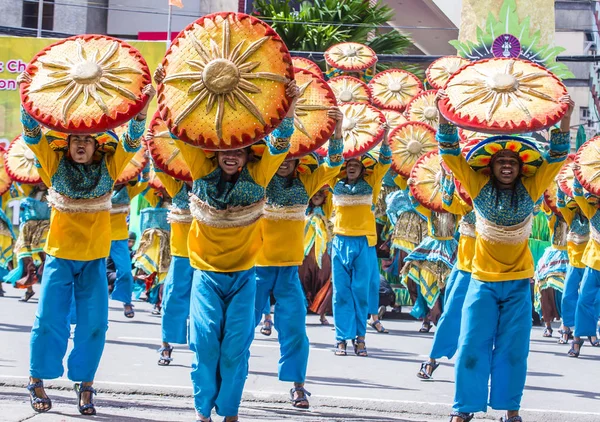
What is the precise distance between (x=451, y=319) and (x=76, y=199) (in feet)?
10.8

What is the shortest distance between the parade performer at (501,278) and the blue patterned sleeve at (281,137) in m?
1.11

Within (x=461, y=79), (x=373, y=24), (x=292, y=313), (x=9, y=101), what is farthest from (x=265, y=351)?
(x=373, y=24)

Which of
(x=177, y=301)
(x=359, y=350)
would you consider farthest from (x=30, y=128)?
(x=359, y=350)

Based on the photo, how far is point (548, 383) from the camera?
30.1 feet

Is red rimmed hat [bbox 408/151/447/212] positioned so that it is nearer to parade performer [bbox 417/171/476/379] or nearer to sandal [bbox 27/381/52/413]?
parade performer [bbox 417/171/476/379]

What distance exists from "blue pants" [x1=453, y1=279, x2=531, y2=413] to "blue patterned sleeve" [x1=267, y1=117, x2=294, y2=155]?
1598 millimetres

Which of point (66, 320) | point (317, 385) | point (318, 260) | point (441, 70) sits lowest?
point (317, 385)

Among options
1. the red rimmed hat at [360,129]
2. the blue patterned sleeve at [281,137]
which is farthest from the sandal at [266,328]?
the blue patterned sleeve at [281,137]

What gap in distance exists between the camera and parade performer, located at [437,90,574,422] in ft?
22.2

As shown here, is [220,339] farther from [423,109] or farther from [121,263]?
[423,109]

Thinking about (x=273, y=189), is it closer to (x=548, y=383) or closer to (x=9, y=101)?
(x=548, y=383)

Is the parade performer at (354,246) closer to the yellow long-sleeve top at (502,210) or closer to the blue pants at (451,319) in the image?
the blue pants at (451,319)

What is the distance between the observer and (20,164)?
12352 mm

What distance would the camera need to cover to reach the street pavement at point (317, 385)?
23.8 feet
